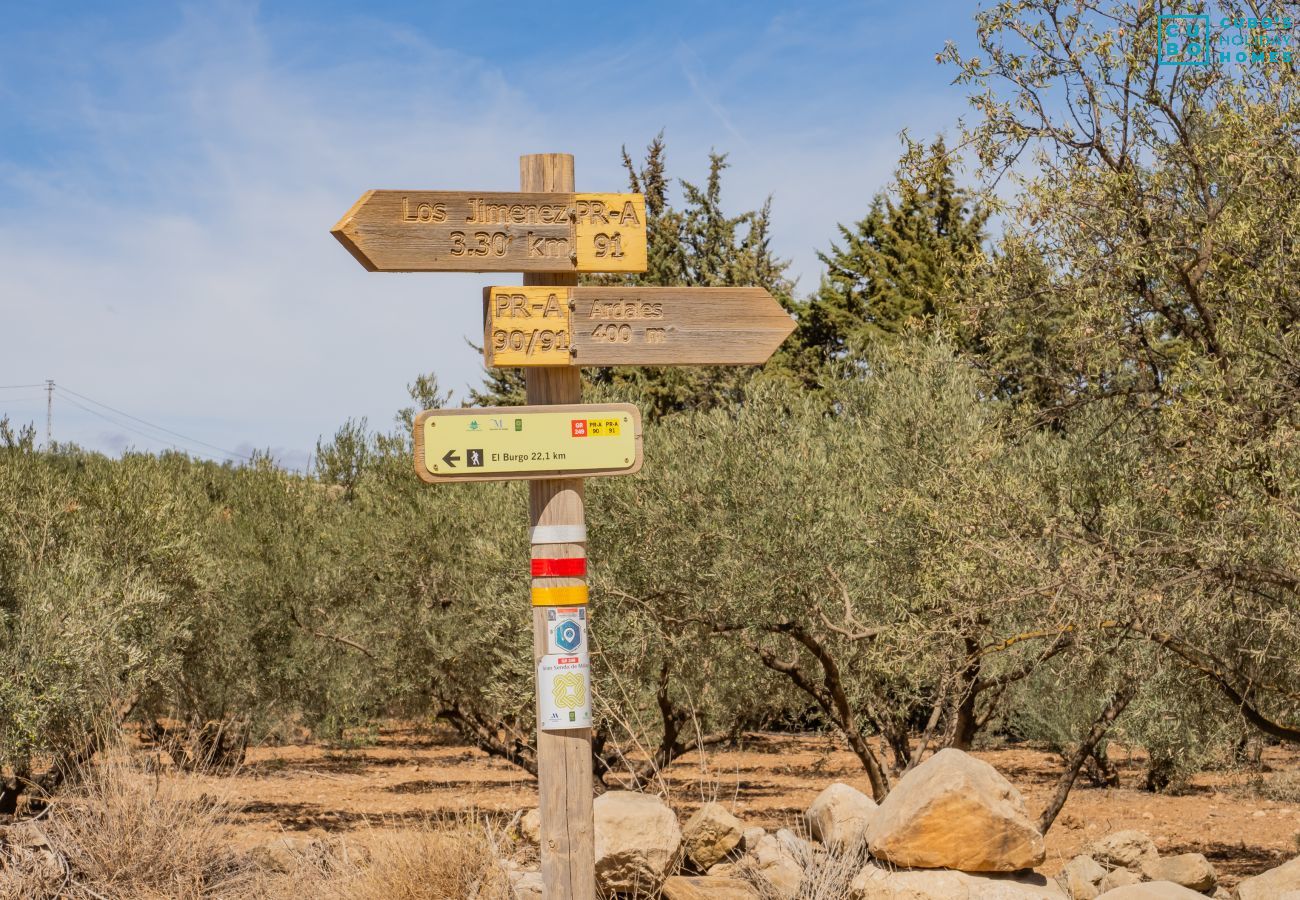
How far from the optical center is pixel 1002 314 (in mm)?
9219

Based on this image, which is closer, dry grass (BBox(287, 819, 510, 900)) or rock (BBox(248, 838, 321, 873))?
dry grass (BBox(287, 819, 510, 900))

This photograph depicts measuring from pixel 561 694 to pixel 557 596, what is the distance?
45cm

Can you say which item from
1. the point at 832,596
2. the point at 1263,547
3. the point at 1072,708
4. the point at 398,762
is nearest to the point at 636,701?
the point at 832,596

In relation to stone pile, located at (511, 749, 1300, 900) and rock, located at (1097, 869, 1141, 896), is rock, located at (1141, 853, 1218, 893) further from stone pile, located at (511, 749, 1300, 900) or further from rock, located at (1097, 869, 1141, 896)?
stone pile, located at (511, 749, 1300, 900)

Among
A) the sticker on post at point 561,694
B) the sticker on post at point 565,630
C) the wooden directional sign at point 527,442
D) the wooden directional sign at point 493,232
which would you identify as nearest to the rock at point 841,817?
the sticker on post at point 561,694

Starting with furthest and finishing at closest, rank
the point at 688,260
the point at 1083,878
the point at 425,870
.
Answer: the point at 688,260
the point at 1083,878
the point at 425,870

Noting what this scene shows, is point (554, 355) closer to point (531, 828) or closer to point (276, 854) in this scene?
point (531, 828)

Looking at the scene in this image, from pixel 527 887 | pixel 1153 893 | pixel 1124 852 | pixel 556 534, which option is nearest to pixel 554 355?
pixel 556 534

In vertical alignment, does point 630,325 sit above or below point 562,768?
above

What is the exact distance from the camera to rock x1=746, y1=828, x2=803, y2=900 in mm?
7254

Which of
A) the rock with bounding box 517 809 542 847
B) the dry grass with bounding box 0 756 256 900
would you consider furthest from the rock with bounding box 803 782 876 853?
the dry grass with bounding box 0 756 256 900

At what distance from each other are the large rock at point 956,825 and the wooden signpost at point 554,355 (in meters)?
2.36

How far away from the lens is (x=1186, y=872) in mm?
10352

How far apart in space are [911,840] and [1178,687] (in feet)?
15.8
